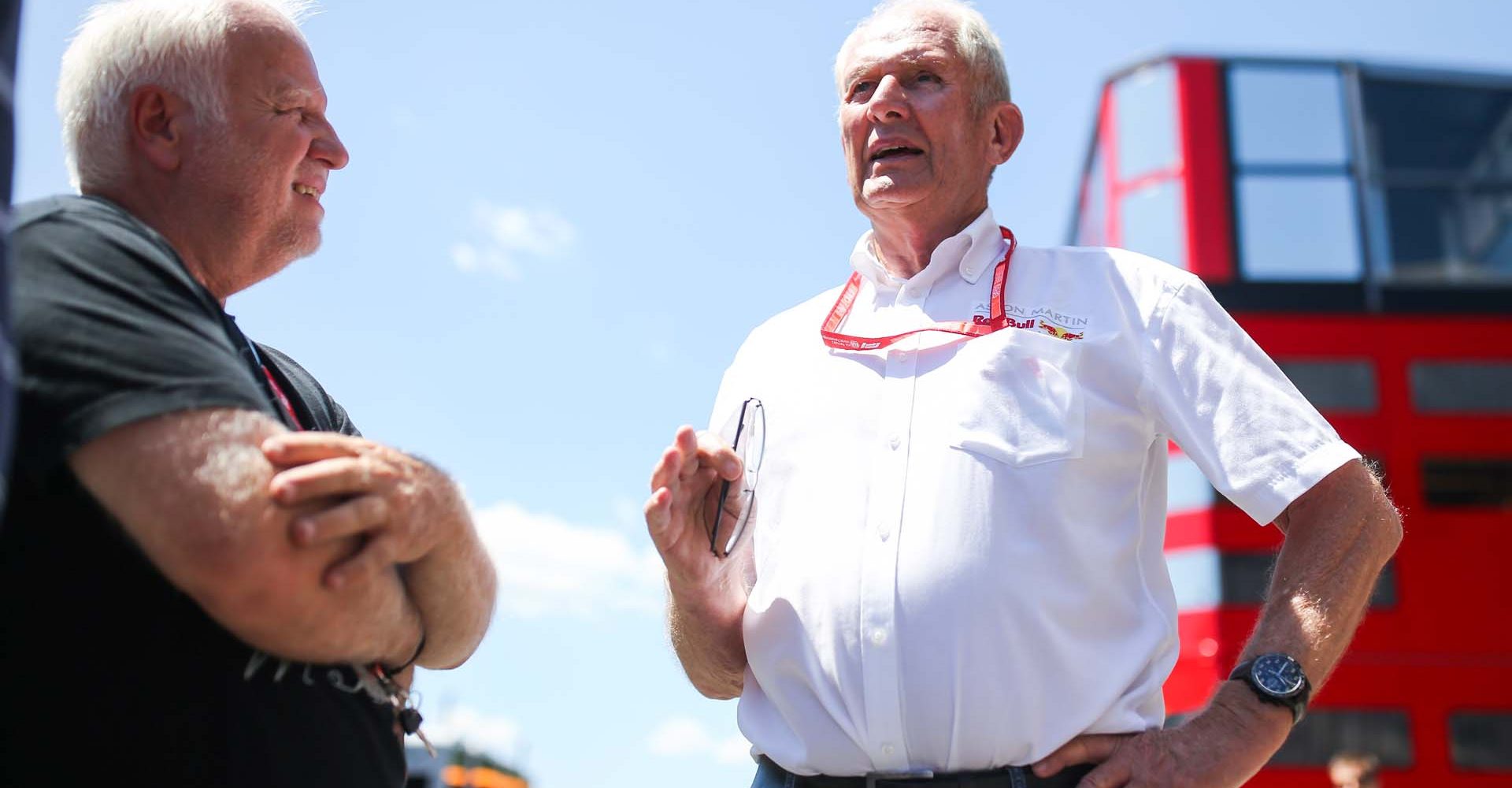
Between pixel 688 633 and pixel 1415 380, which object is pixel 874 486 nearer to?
pixel 688 633

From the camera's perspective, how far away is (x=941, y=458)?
8.04 ft

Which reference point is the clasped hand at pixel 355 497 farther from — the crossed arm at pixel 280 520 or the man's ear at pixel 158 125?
the man's ear at pixel 158 125

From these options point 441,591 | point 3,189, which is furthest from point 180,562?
point 3,189

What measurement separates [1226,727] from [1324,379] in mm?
16613

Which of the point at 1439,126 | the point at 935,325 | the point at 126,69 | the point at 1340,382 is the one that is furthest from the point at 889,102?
the point at 1439,126

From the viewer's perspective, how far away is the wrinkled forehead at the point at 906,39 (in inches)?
118

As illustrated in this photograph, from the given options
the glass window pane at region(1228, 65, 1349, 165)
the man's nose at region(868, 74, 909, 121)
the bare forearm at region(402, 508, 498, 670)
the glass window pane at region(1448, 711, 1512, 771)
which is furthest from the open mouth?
the glass window pane at region(1228, 65, 1349, 165)

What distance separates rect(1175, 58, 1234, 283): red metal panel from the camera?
55.9 ft

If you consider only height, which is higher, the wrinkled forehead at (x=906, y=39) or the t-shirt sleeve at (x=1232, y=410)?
the wrinkled forehead at (x=906, y=39)

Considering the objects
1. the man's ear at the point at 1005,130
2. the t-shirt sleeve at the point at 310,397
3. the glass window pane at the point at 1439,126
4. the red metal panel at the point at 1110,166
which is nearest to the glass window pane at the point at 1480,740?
the glass window pane at the point at 1439,126

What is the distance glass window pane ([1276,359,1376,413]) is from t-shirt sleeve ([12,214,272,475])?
17.3 metres

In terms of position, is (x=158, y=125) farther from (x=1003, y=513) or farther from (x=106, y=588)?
(x=1003, y=513)

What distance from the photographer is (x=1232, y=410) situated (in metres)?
2.38

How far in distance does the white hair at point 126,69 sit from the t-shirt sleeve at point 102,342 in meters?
0.31
